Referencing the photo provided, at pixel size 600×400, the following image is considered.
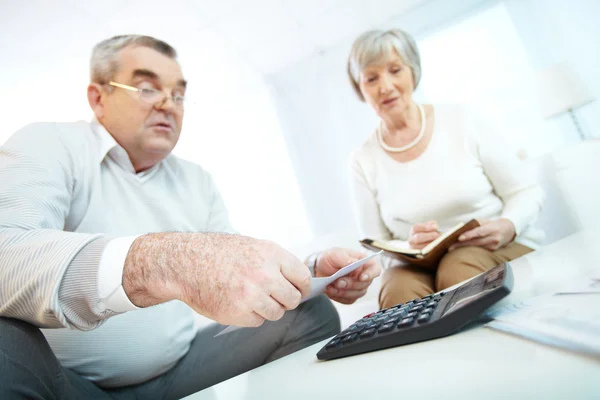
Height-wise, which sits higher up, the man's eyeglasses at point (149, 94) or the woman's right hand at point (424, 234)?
the man's eyeglasses at point (149, 94)

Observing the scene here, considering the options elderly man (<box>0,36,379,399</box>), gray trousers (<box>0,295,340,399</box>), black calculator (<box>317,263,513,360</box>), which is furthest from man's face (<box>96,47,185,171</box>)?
black calculator (<box>317,263,513,360</box>)

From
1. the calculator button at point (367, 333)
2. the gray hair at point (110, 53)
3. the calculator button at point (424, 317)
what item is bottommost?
the calculator button at point (367, 333)

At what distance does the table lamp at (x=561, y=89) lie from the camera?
286 cm

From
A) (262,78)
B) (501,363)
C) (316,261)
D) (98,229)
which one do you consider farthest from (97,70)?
(262,78)

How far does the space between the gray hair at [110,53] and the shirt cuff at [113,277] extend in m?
1.03

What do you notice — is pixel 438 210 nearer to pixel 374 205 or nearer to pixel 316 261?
pixel 374 205

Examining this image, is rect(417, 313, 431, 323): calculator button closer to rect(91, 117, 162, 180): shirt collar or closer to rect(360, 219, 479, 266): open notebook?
rect(360, 219, 479, 266): open notebook

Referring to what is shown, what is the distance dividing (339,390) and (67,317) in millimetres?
373

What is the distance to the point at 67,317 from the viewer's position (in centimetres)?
50

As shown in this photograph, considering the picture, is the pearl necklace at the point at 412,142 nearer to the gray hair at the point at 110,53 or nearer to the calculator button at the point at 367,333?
the gray hair at the point at 110,53

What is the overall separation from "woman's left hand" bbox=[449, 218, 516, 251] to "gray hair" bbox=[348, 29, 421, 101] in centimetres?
84

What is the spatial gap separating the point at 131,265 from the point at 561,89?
344 cm

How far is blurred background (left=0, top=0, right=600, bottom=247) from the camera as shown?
3.08 metres

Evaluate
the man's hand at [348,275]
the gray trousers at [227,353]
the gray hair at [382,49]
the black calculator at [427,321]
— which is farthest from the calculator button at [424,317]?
the gray hair at [382,49]
